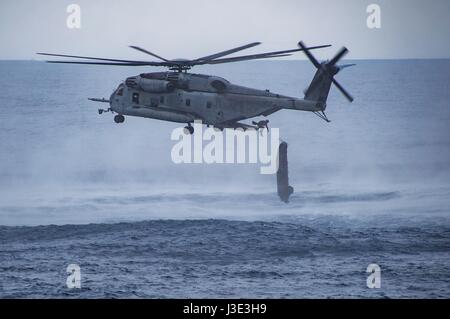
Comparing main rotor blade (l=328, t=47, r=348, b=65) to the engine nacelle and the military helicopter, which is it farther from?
the engine nacelle

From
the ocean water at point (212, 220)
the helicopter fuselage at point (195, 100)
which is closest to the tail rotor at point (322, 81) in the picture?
the helicopter fuselage at point (195, 100)

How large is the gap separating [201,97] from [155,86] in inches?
44.1

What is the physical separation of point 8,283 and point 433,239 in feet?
36.2

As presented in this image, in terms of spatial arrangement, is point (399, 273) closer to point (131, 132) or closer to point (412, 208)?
point (412, 208)

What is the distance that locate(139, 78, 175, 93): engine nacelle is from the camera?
22.0 m

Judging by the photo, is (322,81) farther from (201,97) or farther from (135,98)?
(135,98)

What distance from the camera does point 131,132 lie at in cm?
2955

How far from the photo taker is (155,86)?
2212cm

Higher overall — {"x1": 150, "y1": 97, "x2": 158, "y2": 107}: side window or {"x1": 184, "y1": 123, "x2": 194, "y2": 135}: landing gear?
{"x1": 150, "y1": 97, "x2": 158, "y2": 107}: side window

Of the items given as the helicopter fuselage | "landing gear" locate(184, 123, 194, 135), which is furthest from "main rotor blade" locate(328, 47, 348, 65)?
"landing gear" locate(184, 123, 194, 135)

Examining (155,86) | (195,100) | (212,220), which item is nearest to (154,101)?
(155,86)

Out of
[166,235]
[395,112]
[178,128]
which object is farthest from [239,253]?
[395,112]

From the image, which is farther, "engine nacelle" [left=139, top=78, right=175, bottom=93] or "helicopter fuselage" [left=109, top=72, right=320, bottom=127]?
"engine nacelle" [left=139, top=78, right=175, bottom=93]

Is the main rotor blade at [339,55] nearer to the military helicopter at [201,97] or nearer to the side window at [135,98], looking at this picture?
the military helicopter at [201,97]
